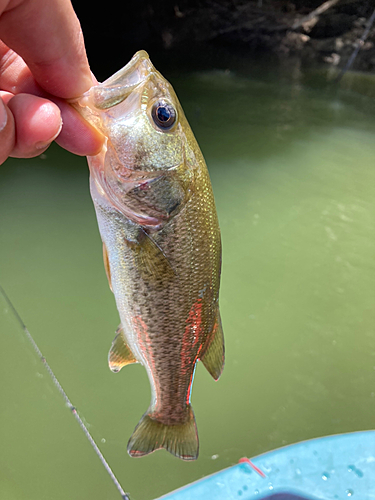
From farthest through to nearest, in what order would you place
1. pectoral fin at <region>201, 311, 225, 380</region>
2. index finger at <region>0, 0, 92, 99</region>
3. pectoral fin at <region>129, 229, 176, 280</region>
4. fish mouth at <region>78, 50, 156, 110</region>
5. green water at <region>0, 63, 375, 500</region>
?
1. green water at <region>0, 63, 375, 500</region>
2. pectoral fin at <region>201, 311, 225, 380</region>
3. pectoral fin at <region>129, 229, 176, 280</region>
4. fish mouth at <region>78, 50, 156, 110</region>
5. index finger at <region>0, 0, 92, 99</region>

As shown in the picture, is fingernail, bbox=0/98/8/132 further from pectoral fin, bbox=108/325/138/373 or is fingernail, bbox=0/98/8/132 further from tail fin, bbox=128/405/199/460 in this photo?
tail fin, bbox=128/405/199/460

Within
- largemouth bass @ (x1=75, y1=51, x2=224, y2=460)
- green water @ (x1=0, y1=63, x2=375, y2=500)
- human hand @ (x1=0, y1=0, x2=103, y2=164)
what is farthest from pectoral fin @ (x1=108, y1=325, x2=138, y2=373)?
green water @ (x1=0, y1=63, x2=375, y2=500)

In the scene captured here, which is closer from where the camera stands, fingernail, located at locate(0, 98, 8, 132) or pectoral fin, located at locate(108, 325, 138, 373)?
fingernail, located at locate(0, 98, 8, 132)

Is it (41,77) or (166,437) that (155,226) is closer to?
(41,77)

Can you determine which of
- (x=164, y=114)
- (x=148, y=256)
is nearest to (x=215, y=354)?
(x=148, y=256)

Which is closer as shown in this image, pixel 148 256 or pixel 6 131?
pixel 6 131

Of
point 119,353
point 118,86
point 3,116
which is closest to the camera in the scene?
point 3,116

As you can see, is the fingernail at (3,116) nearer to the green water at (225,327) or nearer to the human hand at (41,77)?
the human hand at (41,77)

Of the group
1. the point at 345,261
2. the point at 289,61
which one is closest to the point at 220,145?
the point at 345,261
